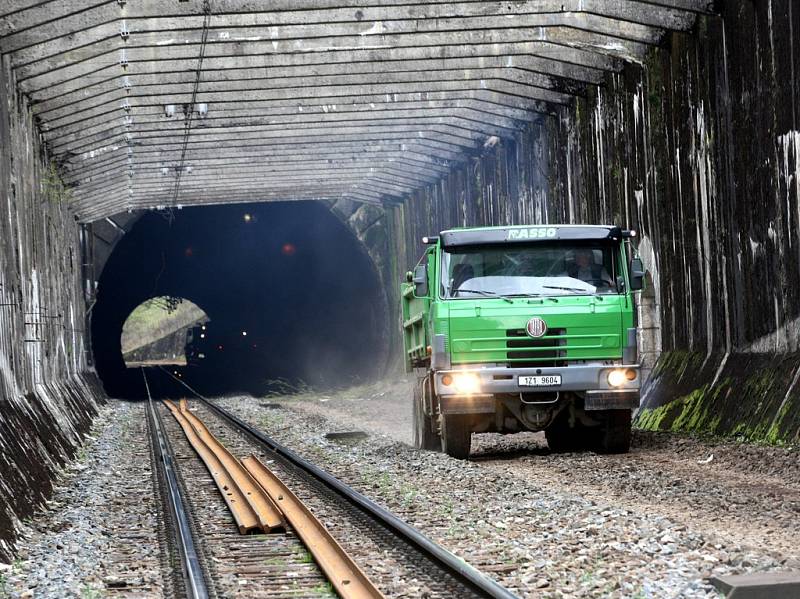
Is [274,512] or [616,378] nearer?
[274,512]

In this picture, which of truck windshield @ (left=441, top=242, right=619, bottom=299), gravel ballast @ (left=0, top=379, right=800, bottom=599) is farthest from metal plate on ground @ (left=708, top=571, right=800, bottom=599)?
truck windshield @ (left=441, top=242, right=619, bottom=299)

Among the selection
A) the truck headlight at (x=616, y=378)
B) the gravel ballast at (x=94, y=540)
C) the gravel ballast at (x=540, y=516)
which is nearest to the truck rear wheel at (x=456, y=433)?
the gravel ballast at (x=540, y=516)

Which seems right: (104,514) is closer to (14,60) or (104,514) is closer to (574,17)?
(14,60)

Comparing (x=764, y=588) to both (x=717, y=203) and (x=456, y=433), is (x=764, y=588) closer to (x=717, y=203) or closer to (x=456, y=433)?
(x=456, y=433)

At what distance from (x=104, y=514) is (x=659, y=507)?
5952 millimetres

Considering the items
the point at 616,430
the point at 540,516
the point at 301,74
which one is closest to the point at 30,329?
the point at 301,74

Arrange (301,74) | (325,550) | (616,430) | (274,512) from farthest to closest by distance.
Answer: (301,74)
(616,430)
(274,512)
(325,550)

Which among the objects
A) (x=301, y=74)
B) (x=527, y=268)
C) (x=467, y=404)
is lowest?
(x=467, y=404)

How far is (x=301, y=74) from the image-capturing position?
2186cm

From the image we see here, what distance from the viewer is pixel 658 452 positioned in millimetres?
16281

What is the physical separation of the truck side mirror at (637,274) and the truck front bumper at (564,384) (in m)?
0.98

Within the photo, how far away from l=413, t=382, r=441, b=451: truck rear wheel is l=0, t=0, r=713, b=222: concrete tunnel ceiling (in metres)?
5.50

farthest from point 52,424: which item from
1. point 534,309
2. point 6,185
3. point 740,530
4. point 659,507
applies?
point 740,530

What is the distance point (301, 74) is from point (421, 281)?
7449 mm
